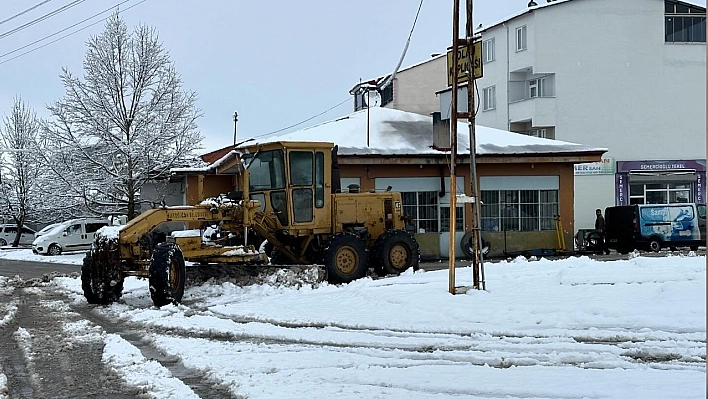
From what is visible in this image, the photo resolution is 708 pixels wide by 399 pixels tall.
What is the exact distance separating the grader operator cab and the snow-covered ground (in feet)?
2.16

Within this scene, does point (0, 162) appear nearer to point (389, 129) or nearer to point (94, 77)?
point (94, 77)

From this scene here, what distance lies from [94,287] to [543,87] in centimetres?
3614

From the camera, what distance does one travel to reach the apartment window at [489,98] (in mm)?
50344

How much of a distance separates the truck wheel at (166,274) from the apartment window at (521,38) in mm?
36704

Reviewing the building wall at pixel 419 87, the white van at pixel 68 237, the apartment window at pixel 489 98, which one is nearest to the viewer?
the white van at pixel 68 237

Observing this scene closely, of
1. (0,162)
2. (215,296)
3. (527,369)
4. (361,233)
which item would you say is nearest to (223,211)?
(215,296)

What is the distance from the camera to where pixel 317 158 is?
1720 centimetres

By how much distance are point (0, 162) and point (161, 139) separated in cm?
1940

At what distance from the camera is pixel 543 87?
4678cm

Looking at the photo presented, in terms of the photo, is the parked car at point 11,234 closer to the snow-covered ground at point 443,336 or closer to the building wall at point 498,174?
the building wall at point 498,174

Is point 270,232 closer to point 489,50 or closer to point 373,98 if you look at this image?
point 373,98

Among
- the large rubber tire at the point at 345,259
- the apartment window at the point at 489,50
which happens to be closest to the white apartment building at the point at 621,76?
the apartment window at the point at 489,50

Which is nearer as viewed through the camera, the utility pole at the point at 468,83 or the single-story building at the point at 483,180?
the utility pole at the point at 468,83

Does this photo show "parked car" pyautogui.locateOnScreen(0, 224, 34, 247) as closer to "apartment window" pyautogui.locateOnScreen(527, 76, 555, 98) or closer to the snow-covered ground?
"apartment window" pyautogui.locateOnScreen(527, 76, 555, 98)
